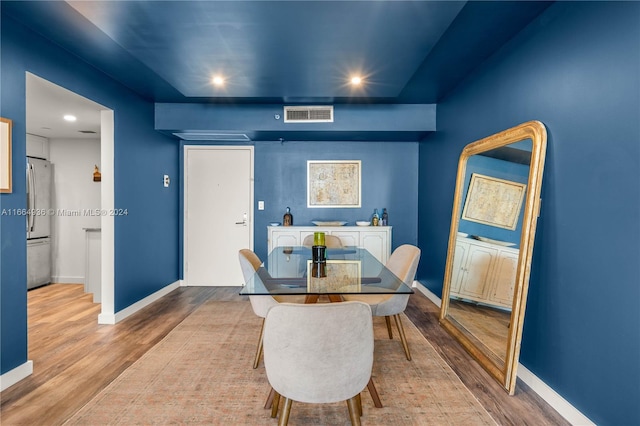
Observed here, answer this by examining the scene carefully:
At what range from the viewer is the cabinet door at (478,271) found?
8.40 feet

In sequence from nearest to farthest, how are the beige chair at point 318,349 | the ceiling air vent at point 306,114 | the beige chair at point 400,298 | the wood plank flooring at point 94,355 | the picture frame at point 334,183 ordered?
the beige chair at point 318,349
the wood plank flooring at point 94,355
the beige chair at point 400,298
the ceiling air vent at point 306,114
the picture frame at point 334,183

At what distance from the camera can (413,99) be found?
3910 mm

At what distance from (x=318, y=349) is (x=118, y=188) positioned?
9.98 feet

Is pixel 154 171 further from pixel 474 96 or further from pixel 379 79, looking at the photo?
pixel 474 96

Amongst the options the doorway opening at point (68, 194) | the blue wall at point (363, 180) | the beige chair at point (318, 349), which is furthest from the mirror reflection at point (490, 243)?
the doorway opening at point (68, 194)

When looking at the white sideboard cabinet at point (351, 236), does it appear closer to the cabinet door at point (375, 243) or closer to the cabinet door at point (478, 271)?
the cabinet door at point (375, 243)

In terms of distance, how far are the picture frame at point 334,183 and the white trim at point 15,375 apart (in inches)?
134

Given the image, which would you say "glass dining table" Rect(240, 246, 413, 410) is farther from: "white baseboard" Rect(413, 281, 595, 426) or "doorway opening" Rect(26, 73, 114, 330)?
"doorway opening" Rect(26, 73, 114, 330)

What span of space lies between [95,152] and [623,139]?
241 inches

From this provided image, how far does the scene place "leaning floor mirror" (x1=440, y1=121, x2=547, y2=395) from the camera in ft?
6.88

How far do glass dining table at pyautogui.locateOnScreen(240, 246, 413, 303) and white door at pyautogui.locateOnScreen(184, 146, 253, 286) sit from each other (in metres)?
2.03

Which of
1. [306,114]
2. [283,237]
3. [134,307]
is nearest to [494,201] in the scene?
[306,114]

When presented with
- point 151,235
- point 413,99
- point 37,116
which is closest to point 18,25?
point 37,116

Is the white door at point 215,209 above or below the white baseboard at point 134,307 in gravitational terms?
→ above
